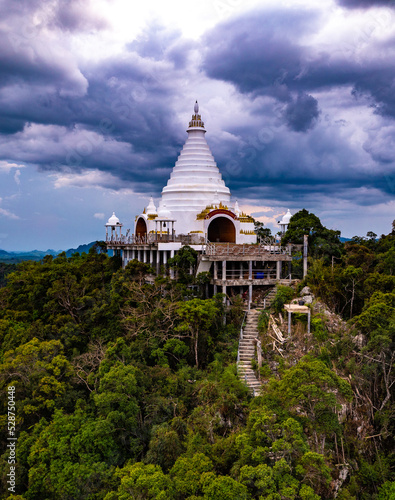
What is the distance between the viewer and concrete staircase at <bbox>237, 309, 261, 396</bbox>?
2095 cm

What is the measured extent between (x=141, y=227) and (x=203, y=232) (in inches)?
276

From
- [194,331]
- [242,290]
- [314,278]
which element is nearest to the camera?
[194,331]

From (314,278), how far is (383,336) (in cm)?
705

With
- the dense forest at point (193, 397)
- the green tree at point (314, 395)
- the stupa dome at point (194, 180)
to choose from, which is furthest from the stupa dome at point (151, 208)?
the green tree at point (314, 395)

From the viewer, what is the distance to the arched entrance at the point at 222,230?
Result: 33.2 m

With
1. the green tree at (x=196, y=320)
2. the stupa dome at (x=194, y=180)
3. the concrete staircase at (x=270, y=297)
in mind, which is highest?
the stupa dome at (x=194, y=180)

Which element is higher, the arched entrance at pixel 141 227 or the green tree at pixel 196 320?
the arched entrance at pixel 141 227

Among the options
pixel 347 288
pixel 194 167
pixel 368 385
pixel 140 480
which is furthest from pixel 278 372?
pixel 194 167

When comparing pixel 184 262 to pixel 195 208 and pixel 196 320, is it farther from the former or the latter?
pixel 195 208

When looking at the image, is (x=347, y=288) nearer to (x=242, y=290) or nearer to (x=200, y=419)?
(x=242, y=290)

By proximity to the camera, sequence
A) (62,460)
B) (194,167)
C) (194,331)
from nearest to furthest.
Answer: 1. (62,460)
2. (194,331)
3. (194,167)

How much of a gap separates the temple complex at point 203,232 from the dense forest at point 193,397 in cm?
171

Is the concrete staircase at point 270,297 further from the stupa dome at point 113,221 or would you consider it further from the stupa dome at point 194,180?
the stupa dome at point 113,221

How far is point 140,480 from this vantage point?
14.7 metres
